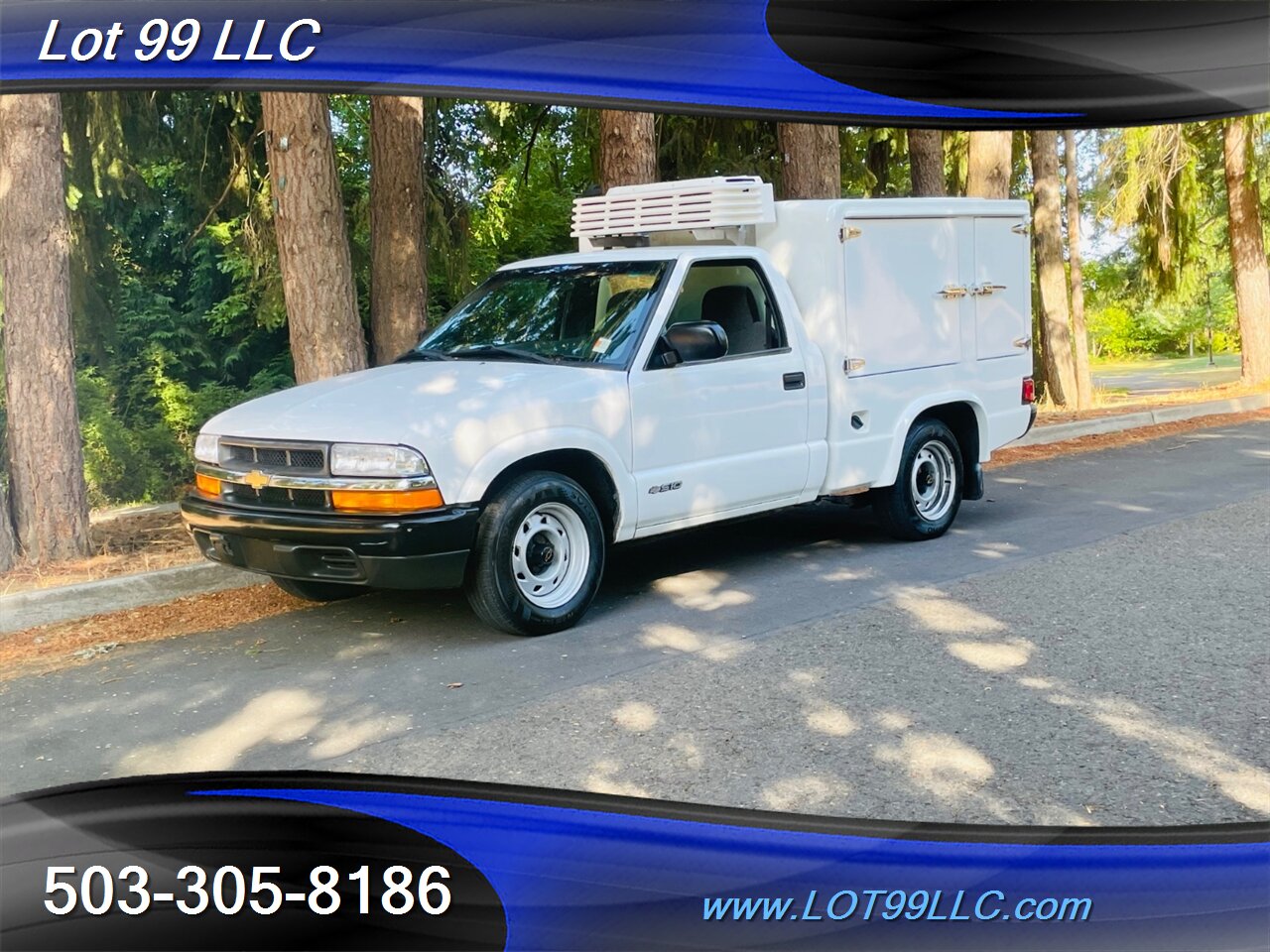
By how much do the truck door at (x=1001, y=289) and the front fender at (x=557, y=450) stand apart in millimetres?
3739

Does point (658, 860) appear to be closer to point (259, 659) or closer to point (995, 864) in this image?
point (995, 864)

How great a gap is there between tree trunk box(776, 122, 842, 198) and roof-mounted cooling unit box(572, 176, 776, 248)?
5.94 m

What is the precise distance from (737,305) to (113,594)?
428cm

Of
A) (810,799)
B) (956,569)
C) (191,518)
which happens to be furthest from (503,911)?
(956,569)

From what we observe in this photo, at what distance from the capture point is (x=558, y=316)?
7.99 meters

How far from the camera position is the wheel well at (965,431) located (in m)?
9.82

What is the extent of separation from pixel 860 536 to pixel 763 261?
2.31m

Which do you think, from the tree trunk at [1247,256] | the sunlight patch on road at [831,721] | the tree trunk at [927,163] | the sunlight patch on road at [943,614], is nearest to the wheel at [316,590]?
the sunlight patch on road at [943,614]

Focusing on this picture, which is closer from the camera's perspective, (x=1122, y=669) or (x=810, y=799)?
(x=810, y=799)

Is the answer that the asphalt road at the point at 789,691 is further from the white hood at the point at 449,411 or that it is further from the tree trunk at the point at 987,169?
the tree trunk at the point at 987,169

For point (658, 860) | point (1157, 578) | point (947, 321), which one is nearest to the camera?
point (658, 860)

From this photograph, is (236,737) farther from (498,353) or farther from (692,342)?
(692,342)

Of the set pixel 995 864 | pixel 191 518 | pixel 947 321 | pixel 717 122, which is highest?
pixel 717 122

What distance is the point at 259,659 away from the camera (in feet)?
22.1
